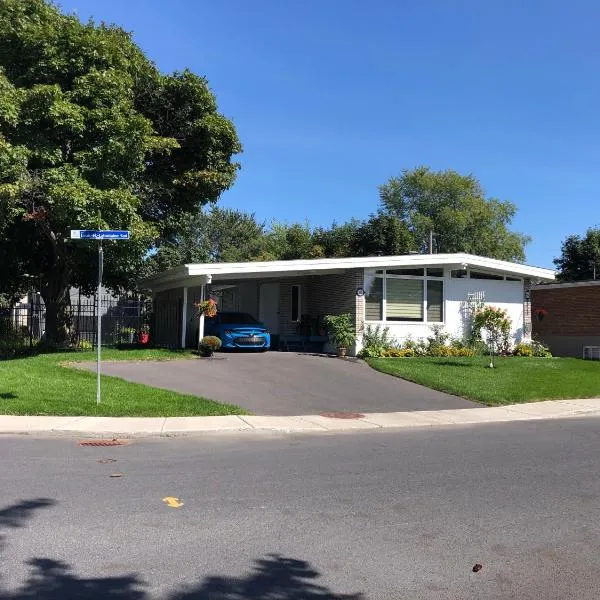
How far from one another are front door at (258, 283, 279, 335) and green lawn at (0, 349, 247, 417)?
34.4 feet

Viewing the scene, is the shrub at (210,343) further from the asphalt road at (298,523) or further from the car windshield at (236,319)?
the asphalt road at (298,523)

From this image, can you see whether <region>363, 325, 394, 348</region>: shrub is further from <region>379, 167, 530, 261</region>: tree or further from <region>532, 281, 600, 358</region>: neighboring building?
<region>379, 167, 530, 261</region>: tree

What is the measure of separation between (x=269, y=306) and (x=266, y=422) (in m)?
14.6

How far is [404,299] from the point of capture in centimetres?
2217

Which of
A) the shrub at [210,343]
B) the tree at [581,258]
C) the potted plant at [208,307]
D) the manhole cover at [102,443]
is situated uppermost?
the tree at [581,258]

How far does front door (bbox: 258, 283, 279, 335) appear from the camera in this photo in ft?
83.3

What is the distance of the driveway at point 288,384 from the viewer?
13.6m

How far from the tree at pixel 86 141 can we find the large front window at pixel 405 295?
6595 mm

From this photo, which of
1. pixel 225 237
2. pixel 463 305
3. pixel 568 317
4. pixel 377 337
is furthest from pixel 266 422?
pixel 225 237

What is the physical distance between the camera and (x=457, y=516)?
18.9ft

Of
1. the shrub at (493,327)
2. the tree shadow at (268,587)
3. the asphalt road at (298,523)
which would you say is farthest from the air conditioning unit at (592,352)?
the tree shadow at (268,587)

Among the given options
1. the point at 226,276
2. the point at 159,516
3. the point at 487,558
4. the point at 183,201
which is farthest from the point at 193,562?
the point at 183,201

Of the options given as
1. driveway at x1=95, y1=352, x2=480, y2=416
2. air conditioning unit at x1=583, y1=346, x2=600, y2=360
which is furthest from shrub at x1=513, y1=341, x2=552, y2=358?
driveway at x1=95, y1=352, x2=480, y2=416

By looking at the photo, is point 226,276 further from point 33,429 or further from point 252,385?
point 33,429
